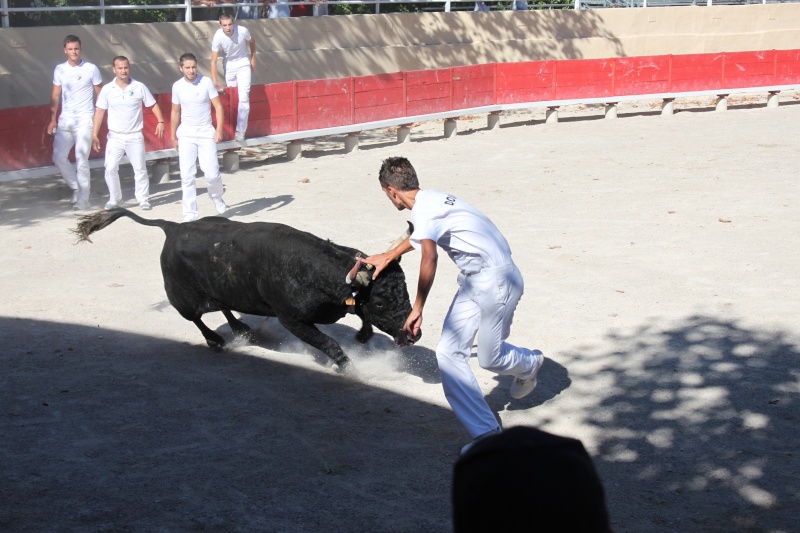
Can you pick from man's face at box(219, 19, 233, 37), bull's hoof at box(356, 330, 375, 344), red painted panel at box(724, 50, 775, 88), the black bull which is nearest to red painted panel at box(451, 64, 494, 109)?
man's face at box(219, 19, 233, 37)

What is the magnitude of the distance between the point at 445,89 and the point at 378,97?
1.85 metres

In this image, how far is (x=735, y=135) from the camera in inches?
706

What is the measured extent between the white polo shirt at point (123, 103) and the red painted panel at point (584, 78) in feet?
37.7

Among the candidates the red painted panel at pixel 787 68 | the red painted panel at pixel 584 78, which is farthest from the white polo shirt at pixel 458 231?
the red painted panel at pixel 787 68

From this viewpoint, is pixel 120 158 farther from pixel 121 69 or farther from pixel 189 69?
pixel 189 69

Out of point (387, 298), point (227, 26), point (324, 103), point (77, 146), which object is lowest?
point (387, 298)

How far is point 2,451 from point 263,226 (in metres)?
2.50

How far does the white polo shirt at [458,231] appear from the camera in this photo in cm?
541

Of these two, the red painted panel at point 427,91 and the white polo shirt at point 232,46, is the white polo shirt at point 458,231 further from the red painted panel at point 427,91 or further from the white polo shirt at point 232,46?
the red painted panel at point 427,91

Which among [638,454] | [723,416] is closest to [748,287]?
[723,416]

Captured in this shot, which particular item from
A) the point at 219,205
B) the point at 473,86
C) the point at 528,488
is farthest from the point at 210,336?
the point at 473,86

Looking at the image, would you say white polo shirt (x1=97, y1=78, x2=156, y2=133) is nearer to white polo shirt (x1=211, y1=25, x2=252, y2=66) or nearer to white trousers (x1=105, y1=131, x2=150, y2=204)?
white trousers (x1=105, y1=131, x2=150, y2=204)

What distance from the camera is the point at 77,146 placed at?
13.3 metres

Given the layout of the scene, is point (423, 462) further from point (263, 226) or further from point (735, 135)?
point (735, 135)
